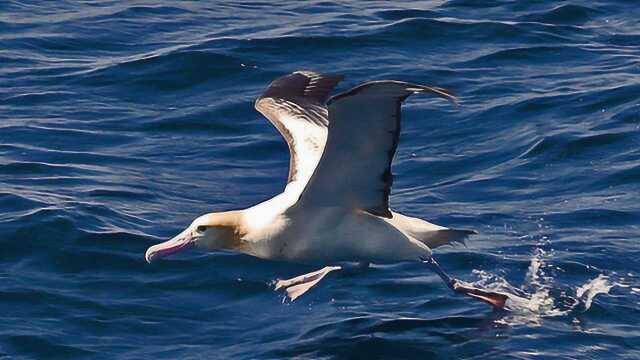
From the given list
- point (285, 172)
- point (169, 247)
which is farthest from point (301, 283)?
point (285, 172)

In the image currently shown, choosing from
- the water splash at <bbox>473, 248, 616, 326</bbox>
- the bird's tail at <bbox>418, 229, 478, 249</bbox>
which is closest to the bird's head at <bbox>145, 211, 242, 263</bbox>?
the bird's tail at <bbox>418, 229, 478, 249</bbox>

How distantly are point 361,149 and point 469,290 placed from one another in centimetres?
142

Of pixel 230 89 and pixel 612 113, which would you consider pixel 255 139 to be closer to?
pixel 230 89

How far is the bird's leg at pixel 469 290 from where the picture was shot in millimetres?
10406

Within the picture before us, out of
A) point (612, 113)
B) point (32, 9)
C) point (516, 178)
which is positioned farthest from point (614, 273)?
point (32, 9)

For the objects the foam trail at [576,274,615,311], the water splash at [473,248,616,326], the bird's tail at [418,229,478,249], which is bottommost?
the water splash at [473,248,616,326]

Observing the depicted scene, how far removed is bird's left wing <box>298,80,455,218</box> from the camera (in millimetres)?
8984

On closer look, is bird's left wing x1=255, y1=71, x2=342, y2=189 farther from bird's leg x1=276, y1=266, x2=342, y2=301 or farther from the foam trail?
the foam trail

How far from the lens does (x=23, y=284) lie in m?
10.7

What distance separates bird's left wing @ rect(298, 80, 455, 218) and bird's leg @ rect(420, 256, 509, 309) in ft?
1.77

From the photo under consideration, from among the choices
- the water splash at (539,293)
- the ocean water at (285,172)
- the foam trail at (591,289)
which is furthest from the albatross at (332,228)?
the foam trail at (591,289)

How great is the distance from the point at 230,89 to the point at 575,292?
6.15m

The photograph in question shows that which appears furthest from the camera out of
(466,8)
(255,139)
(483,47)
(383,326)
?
(466,8)

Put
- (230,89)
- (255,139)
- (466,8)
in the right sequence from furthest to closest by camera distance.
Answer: (466,8)
(230,89)
(255,139)
